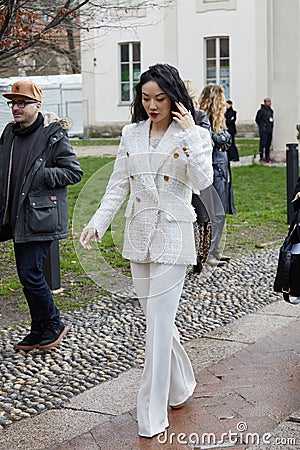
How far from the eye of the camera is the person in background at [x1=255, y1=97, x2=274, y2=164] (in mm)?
23922

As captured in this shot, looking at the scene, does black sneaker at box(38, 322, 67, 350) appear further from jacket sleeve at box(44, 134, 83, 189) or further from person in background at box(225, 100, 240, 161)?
person in background at box(225, 100, 240, 161)

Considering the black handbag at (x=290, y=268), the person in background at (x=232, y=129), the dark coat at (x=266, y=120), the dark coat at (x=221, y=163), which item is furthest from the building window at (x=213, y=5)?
the black handbag at (x=290, y=268)

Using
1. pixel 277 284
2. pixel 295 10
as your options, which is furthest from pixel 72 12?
pixel 295 10

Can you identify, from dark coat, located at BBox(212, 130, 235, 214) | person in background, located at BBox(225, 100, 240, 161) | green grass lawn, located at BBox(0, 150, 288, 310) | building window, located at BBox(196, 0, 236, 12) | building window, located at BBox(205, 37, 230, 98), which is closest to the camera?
green grass lawn, located at BBox(0, 150, 288, 310)

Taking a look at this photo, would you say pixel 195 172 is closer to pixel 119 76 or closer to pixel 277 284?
pixel 277 284

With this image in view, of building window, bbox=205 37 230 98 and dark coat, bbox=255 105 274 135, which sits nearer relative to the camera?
dark coat, bbox=255 105 274 135

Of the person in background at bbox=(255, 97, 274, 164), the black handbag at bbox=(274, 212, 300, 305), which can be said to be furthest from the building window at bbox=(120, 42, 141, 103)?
the black handbag at bbox=(274, 212, 300, 305)

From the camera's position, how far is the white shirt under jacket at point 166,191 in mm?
4719

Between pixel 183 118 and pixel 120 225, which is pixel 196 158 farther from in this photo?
pixel 120 225

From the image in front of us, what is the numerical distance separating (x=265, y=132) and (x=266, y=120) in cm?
50

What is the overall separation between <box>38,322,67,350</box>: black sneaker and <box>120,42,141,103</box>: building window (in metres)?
31.2

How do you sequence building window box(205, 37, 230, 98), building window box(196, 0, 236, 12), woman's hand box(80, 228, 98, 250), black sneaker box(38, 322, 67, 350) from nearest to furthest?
woman's hand box(80, 228, 98, 250) < black sneaker box(38, 322, 67, 350) < building window box(196, 0, 236, 12) < building window box(205, 37, 230, 98)
